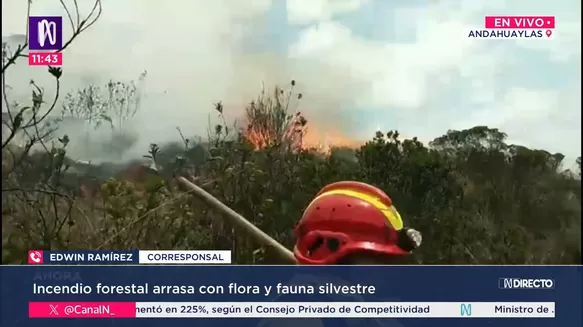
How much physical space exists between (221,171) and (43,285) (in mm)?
639

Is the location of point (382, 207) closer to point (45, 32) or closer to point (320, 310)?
point (320, 310)

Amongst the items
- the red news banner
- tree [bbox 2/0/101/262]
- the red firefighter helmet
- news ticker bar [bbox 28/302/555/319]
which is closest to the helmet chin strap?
the red firefighter helmet

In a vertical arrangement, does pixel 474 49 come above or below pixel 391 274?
above

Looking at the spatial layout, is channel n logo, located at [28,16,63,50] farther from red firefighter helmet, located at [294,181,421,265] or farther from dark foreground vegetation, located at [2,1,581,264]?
red firefighter helmet, located at [294,181,421,265]

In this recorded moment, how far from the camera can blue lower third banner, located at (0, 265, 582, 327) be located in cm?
201

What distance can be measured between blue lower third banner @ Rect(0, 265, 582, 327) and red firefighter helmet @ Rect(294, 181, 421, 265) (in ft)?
0.18

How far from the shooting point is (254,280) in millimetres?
2023

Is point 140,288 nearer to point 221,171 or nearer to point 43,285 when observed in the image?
point 43,285

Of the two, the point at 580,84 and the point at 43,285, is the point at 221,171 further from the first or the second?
the point at 580,84

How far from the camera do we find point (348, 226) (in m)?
1.99

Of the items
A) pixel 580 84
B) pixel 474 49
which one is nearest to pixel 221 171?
pixel 474 49

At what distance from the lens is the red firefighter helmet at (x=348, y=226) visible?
1996 mm

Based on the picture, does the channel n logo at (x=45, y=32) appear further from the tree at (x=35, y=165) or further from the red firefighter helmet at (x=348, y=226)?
the red firefighter helmet at (x=348, y=226)

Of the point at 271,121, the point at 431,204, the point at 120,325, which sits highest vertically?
the point at 271,121
